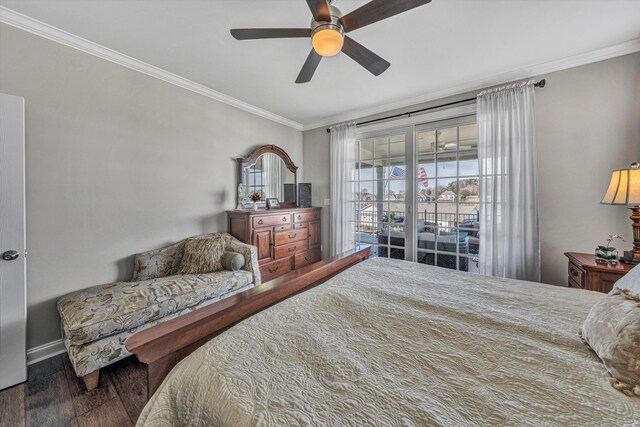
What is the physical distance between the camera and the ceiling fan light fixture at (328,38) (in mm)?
1476

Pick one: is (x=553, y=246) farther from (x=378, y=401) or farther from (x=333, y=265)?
(x=378, y=401)

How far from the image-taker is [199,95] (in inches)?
120

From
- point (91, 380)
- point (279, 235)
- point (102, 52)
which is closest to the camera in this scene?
point (91, 380)

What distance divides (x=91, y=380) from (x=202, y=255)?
123 centimetres

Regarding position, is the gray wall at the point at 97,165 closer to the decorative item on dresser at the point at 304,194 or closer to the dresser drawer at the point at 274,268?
the dresser drawer at the point at 274,268

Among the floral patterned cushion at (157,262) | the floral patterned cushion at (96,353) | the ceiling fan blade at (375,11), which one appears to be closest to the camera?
the ceiling fan blade at (375,11)

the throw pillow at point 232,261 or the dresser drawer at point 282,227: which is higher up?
the dresser drawer at point 282,227

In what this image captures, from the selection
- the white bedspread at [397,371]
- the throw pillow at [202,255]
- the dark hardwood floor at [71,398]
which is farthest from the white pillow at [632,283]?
the throw pillow at [202,255]

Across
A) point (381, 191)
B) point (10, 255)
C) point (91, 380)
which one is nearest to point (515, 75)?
point (381, 191)

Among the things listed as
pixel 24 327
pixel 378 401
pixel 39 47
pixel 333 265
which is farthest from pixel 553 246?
pixel 39 47

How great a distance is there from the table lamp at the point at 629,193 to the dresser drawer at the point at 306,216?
3.21 m

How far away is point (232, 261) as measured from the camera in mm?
2684

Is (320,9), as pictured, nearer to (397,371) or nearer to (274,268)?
(397,371)

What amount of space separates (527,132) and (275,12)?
2.70 m
